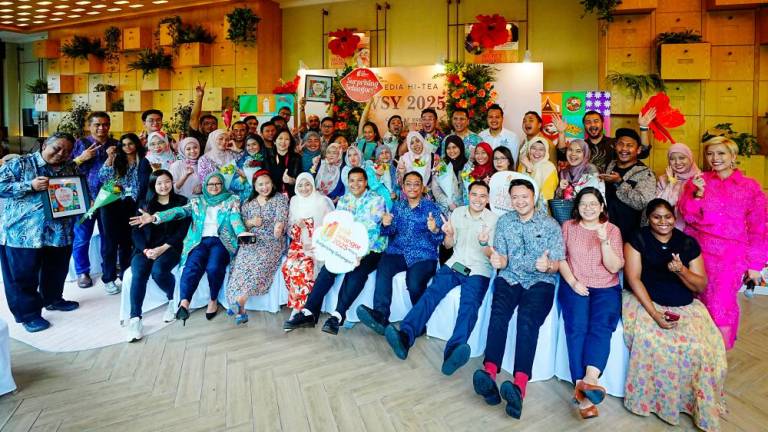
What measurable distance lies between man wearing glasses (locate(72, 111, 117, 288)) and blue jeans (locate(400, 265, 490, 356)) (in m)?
3.12

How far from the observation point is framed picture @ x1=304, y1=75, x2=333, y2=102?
594 centimetres

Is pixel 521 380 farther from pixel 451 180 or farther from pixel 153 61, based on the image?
pixel 153 61

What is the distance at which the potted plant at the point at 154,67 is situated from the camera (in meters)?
9.16

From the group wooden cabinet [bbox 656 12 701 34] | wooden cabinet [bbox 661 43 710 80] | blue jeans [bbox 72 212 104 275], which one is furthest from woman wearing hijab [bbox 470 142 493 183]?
blue jeans [bbox 72 212 104 275]

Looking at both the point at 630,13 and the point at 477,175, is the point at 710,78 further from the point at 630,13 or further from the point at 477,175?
the point at 477,175

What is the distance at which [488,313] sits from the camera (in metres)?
3.24

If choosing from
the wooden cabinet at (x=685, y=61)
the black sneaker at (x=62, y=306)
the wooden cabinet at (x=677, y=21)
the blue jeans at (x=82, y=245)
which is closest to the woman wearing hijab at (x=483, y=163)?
the wooden cabinet at (x=685, y=61)

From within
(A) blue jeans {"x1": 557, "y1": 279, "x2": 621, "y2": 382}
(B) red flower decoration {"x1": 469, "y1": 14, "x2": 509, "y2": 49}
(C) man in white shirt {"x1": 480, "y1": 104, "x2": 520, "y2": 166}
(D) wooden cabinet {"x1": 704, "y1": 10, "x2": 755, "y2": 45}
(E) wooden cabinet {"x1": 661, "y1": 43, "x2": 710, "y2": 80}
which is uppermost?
(B) red flower decoration {"x1": 469, "y1": 14, "x2": 509, "y2": 49}

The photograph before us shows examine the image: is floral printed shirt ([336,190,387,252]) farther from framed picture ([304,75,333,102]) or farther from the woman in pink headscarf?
framed picture ([304,75,333,102])

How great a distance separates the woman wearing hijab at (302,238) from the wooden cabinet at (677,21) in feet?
16.4

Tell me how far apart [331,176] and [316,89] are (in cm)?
176

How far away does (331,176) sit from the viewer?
476cm

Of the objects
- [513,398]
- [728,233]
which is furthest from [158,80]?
[728,233]

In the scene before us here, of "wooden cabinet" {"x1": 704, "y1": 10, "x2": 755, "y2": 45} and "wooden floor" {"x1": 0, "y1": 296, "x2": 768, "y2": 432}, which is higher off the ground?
"wooden cabinet" {"x1": 704, "y1": 10, "x2": 755, "y2": 45}
